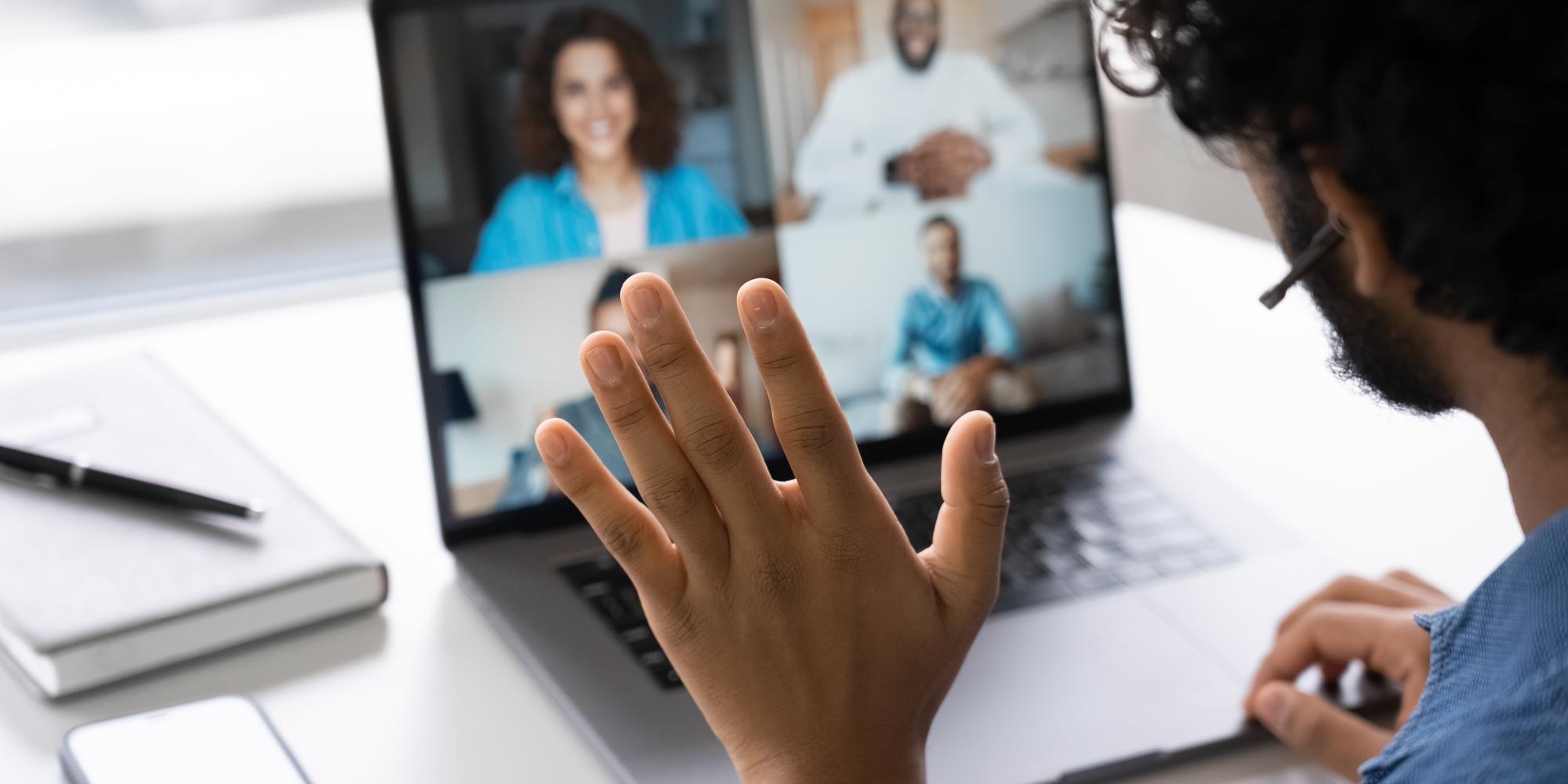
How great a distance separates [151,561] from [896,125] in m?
0.53

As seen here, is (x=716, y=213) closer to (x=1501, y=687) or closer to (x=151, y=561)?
(x=151, y=561)

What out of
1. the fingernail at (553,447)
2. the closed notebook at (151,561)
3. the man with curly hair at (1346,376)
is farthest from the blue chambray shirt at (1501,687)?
the closed notebook at (151,561)

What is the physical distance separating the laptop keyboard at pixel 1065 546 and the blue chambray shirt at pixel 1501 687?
10.9 inches

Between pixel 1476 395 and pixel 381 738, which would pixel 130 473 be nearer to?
pixel 381 738

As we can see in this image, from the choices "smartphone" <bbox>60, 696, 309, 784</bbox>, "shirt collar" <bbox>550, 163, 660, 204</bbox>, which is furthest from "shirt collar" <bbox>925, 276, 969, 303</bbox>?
"smartphone" <bbox>60, 696, 309, 784</bbox>

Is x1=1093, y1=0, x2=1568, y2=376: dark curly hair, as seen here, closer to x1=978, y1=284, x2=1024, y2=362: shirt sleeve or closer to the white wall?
x1=978, y1=284, x2=1024, y2=362: shirt sleeve

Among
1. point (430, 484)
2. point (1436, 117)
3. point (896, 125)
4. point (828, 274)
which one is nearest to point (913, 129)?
point (896, 125)

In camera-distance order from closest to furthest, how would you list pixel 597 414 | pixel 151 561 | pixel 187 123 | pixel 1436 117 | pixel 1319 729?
pixel 1436 117, pixel 1319 729, pixel 151 561, pixel 597 414, pixel 187 123

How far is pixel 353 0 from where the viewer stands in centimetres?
156

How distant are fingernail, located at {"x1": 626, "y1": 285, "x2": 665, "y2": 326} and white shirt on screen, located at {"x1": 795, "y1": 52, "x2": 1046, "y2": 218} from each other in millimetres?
425

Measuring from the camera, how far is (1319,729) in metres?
0.66

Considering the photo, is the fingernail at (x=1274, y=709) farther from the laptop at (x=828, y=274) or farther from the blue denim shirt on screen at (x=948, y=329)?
the blue denim shirt on screen at (x=948, y=329)

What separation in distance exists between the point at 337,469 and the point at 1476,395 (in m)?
0.73

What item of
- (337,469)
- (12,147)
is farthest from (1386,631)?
(12,147)
